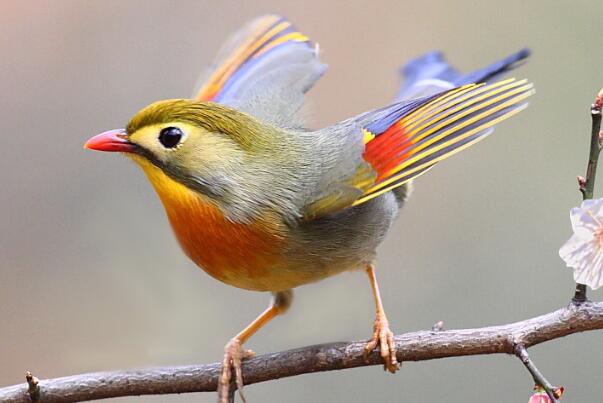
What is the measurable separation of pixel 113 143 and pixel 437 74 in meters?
1.82

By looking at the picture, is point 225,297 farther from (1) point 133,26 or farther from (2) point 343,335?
(1) point 133,26

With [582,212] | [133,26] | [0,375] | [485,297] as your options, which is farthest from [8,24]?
[582,212]

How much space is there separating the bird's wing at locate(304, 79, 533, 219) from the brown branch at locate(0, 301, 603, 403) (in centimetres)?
46

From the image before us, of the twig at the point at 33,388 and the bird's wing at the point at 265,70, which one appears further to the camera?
the bird's wing at the point at 265,70

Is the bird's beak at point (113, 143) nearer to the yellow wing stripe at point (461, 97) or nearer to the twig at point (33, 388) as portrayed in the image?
the twig at point (33, 388)

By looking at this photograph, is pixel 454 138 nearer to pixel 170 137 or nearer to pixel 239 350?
pixel 170 137

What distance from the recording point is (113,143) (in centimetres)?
279

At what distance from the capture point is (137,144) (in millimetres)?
2807

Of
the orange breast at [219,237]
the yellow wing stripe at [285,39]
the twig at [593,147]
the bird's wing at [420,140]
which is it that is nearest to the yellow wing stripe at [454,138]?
the bird's wing at [420,140]

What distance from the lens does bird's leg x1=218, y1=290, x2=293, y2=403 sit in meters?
3.07

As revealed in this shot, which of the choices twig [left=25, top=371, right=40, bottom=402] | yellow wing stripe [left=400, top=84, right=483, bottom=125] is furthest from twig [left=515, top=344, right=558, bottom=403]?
twig [left=25, top=371, right=40, bottom=402]

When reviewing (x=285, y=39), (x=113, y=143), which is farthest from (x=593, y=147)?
(x=285, y=39)

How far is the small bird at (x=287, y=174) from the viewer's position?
Result: 285 cm

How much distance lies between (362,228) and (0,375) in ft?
7.28
